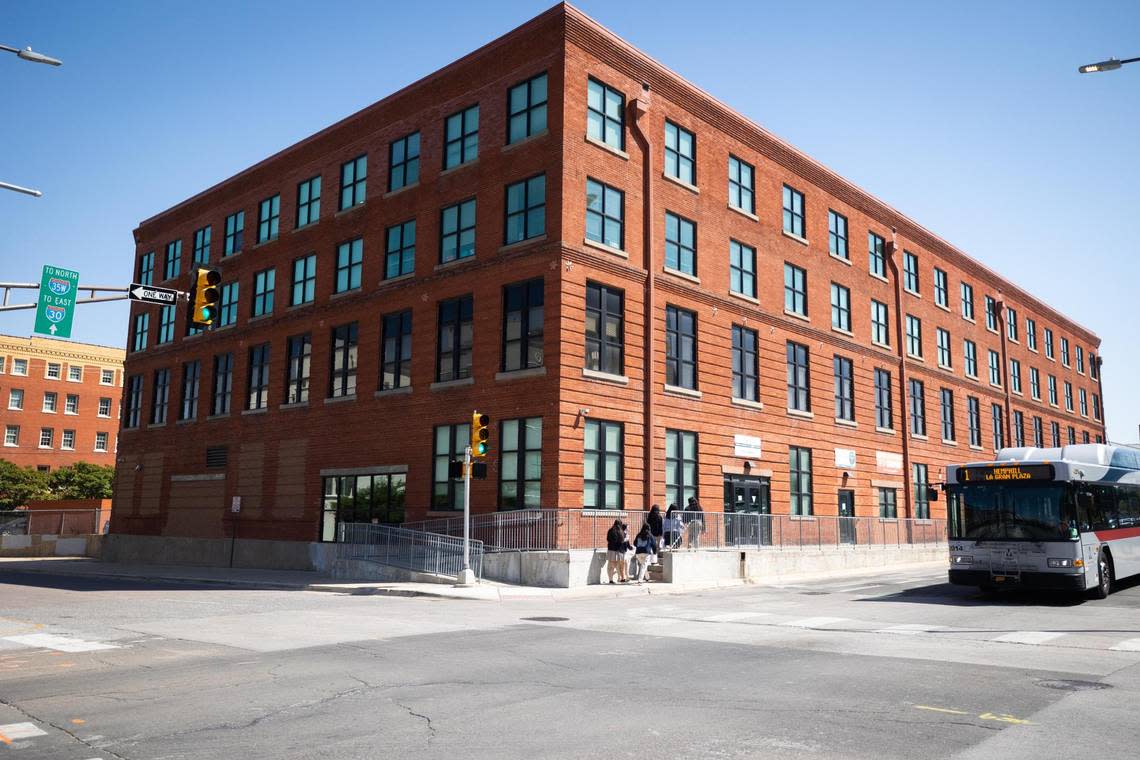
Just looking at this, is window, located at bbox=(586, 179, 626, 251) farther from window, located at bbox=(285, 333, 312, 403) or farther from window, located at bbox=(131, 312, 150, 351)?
window, located at bbox=(131, 312, 150, 351)

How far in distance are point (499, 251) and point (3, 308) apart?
13243 millimetres

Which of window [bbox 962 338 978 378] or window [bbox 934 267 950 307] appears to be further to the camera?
window [bbox 962 338 978 378]

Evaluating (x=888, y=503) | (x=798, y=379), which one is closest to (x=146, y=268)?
(x=798, y=379)

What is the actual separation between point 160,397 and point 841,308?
106 feet

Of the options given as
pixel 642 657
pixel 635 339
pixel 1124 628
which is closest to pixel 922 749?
pixel 642 657

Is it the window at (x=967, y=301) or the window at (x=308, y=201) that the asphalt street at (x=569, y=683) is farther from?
the window at (x=967, y=301)

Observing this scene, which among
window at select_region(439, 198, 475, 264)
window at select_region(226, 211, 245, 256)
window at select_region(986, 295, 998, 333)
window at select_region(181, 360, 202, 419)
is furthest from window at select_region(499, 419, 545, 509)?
window at select_region(986, 295, 998, 333)

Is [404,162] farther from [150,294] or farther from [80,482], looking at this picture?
[80,482]

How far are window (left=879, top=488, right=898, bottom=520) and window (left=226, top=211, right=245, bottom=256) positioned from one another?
3035 centimetres

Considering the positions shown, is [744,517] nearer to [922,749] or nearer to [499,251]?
[499,251]

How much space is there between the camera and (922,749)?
668cm

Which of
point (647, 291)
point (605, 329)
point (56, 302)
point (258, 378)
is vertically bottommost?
point (56, 302)

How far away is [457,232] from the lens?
29438 mm

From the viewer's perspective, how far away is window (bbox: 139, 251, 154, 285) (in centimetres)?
4650
